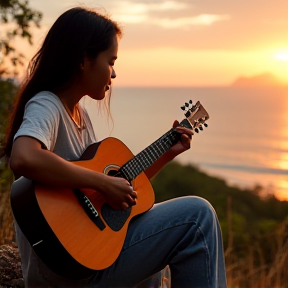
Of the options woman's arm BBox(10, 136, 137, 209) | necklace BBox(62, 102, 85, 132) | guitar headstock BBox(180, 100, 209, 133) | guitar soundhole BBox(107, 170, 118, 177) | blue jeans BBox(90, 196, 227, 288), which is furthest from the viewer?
guitar headstock BBox(180, 100, 209, 133)

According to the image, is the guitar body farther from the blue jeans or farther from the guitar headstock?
the guitar headstock

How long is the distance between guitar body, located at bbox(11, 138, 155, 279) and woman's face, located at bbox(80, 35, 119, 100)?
0.26 metres

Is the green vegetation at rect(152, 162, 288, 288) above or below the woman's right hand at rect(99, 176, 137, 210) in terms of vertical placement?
below

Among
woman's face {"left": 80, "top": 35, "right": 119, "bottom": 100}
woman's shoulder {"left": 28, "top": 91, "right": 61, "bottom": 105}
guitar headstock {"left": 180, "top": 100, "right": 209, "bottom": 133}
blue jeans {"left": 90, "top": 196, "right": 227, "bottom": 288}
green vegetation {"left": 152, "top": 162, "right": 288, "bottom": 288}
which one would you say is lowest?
green vegetation {"left": 152, "top": 162, "right": 288, "bottom": 288}

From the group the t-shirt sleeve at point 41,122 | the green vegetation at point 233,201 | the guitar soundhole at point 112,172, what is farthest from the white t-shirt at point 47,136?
the green vegetation at point 233,201

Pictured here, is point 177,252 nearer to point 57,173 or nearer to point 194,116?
point 57,173

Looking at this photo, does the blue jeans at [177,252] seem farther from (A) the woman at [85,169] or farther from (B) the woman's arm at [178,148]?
(B) the woman's arm at [178,148]

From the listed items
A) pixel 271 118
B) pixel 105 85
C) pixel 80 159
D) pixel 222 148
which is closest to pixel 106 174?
pixel 80 159

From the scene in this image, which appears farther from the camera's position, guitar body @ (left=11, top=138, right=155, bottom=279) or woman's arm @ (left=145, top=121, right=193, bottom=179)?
woman's arm @ (left=145, top=121, right=193, bottom=179)

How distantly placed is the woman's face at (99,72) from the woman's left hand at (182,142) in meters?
0.45

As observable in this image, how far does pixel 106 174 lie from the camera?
2490 mm

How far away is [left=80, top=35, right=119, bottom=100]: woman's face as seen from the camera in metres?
2.46

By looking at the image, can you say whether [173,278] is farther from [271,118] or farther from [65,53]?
[271,118]

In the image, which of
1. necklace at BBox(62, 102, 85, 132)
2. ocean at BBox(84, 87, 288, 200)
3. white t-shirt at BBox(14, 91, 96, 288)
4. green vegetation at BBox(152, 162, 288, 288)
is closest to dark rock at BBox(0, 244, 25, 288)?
white t-shirt at BBox(14, 91, 96, 288)
